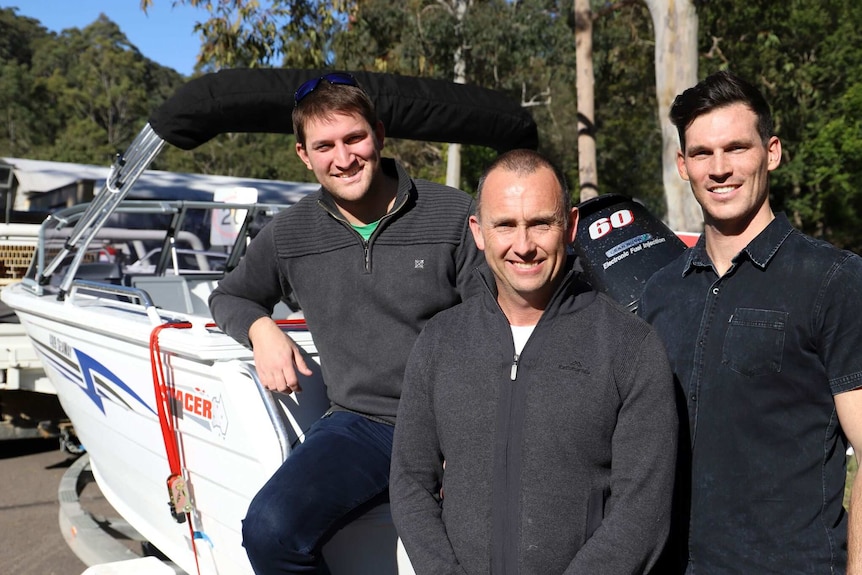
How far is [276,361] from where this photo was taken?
2.49 m

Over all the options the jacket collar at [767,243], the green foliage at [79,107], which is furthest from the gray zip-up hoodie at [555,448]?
the green foliage at [79,107]

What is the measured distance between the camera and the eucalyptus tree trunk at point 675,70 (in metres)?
9.16

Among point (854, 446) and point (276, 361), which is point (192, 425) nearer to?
point (276, 361)

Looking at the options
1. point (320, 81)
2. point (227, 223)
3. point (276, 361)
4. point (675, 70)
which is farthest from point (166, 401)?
point (675, 70)

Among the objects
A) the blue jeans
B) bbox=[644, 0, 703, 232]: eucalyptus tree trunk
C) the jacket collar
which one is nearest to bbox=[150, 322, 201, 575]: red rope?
the blue jeans

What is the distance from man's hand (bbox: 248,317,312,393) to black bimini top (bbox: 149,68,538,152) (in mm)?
998

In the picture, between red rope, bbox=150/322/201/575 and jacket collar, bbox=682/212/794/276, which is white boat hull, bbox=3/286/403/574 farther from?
jacket collar, bbox=682/212/794/276

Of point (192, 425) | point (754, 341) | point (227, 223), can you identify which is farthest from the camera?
point (227, 223)

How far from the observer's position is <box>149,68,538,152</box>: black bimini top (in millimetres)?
3162

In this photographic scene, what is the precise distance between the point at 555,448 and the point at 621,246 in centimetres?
123

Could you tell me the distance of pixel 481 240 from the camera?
1934 millimetres

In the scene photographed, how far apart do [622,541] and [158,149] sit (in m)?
2.57

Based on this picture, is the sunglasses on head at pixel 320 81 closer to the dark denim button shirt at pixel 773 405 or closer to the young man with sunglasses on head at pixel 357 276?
the young man with sunglasses on head at pixel 357 276

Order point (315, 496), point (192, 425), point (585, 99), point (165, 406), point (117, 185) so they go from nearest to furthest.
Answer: point (315, 496), point (192, 425), point (165, 406), point (117, 185), point (585, 99)
